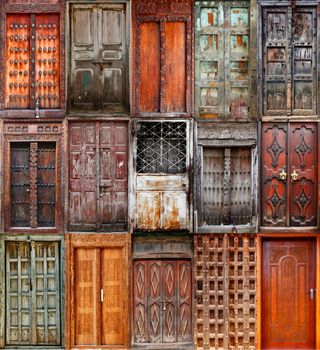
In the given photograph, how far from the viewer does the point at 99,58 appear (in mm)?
5562

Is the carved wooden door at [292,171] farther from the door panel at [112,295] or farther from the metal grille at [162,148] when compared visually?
the door panel at [112,295]

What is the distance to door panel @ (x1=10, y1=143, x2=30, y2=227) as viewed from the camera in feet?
18.6

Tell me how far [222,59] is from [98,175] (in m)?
2.04

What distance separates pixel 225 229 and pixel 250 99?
1589 mm

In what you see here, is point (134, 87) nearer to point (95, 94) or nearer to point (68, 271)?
point (95, 94)

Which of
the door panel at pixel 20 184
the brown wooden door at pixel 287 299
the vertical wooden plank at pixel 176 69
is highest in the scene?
the vertical wooden plank at pixel 176 69

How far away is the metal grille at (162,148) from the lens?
564 cm

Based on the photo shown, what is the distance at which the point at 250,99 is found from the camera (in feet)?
18.5

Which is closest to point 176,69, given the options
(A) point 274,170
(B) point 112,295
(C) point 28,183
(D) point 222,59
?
(D) point 222,59

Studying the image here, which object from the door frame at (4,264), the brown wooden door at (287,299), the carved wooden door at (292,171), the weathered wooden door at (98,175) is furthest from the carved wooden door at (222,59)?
the door frame at (4,264)

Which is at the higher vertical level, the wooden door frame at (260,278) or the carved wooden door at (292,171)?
the carved wooden door at (292,171)

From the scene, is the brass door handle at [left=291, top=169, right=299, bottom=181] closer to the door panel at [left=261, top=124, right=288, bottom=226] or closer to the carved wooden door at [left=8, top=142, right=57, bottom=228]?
the door panel at [left=261, top=124, right=288, bottom=226]

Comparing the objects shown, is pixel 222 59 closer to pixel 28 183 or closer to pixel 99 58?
pixel 99 58

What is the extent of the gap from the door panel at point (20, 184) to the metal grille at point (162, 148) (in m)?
1.37
